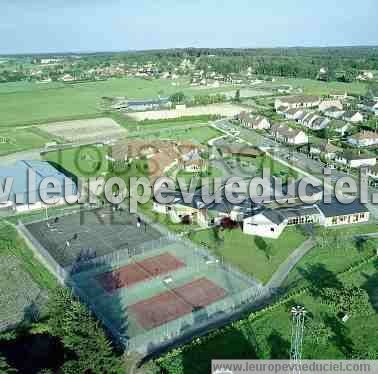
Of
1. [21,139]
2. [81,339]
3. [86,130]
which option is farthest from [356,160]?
[21,139]

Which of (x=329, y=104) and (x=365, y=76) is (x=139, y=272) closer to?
(x=329, y=104)

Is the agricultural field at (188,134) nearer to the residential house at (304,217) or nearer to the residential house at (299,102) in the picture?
the residential house at (299,102)

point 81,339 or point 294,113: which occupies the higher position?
point 294,113

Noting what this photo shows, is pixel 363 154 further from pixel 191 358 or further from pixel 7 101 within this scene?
pixel 7 101

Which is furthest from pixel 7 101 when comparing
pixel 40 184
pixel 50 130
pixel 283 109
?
pixel 40 184

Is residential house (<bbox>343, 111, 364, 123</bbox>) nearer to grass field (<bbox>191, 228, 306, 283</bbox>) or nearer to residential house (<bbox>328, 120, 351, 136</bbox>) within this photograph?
residential house (<bbox>328, 120, 351, 136</bbox>)

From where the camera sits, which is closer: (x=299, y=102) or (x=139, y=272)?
(x=139, y=272)
